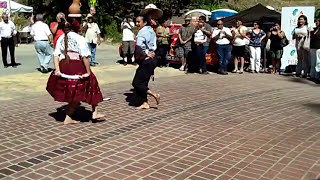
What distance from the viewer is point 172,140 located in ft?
18.6

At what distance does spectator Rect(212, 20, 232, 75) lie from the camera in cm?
1253

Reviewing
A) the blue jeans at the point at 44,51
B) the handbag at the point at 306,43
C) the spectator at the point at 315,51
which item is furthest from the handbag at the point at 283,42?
the blue jeans at the point at 44,51

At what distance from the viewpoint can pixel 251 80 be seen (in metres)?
11.5

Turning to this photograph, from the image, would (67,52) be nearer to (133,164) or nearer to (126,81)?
(133,164)

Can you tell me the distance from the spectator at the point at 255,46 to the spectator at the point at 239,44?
0.26 meters

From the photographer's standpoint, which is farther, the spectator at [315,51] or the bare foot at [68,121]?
the spectator at [315,51]

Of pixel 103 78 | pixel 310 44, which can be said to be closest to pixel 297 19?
pixel 310 44

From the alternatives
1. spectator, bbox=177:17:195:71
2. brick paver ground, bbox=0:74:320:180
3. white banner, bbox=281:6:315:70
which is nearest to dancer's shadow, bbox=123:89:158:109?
brick paver ground, bbox=0:74:320:180

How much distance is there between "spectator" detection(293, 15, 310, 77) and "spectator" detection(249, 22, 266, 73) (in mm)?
1029

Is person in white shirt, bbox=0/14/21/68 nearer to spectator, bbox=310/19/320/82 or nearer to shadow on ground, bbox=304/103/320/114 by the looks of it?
spectator, bbox=310/19/320/82

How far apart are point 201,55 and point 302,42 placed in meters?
2.76

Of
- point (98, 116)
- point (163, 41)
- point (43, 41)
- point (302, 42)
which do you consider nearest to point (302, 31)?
point (302, 42)

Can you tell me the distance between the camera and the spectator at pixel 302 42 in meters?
12.0

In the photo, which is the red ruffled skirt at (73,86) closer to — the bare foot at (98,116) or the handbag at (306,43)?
the bare foot at (98,116)
